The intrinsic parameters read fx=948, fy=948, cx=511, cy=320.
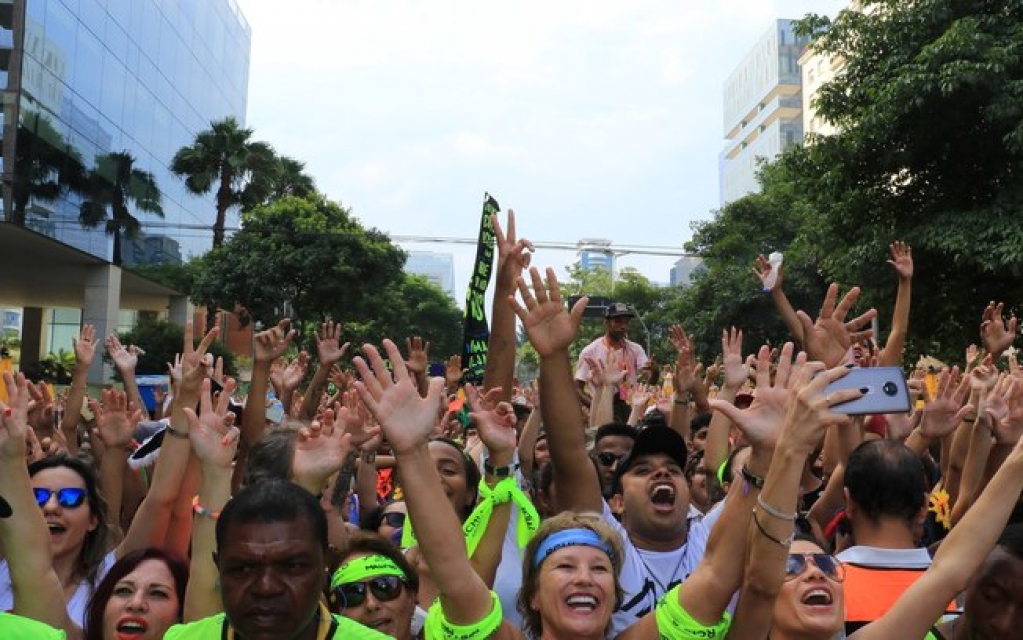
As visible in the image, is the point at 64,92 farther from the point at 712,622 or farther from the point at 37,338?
the point at 712,622

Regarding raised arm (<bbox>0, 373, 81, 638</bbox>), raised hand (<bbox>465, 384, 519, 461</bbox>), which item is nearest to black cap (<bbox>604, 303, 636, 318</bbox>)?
raised hand (<bbox>465, 384, 519, 461</bbox>)

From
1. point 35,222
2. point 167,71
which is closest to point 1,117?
point 35,222

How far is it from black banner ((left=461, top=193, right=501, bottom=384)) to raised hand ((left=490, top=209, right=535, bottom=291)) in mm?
1553

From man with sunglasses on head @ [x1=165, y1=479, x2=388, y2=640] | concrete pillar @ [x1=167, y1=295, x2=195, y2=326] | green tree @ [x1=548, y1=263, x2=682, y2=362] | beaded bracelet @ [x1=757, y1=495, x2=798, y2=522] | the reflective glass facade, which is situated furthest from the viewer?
green tree @ [x1=548, y1=263, x2=682, y2=362]

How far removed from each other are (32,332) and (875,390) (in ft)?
134

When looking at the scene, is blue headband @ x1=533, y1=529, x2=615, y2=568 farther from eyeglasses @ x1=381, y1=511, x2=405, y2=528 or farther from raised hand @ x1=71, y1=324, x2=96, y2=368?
raised hand @ x1=71, y1=324, x2=96, y2=368

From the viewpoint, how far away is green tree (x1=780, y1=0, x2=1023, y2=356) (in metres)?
13.0

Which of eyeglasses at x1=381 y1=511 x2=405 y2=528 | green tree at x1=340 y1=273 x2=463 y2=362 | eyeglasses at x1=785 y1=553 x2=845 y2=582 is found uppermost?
green tree at x1=340 y1=273 x2=463 y2=362

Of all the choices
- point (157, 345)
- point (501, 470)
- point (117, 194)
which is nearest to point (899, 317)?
point (501, 470)

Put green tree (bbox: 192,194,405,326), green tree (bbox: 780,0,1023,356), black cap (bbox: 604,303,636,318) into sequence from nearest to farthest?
black cap (bbox: 604,303,636,318) < green tree (bbox: 780,0,1023,356) < green tree (bbox: 192,194,405,326)

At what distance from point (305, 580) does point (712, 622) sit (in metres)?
1.12

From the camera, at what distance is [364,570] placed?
316 cm

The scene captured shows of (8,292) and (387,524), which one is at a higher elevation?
(8,292)

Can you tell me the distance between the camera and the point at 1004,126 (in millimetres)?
13250
